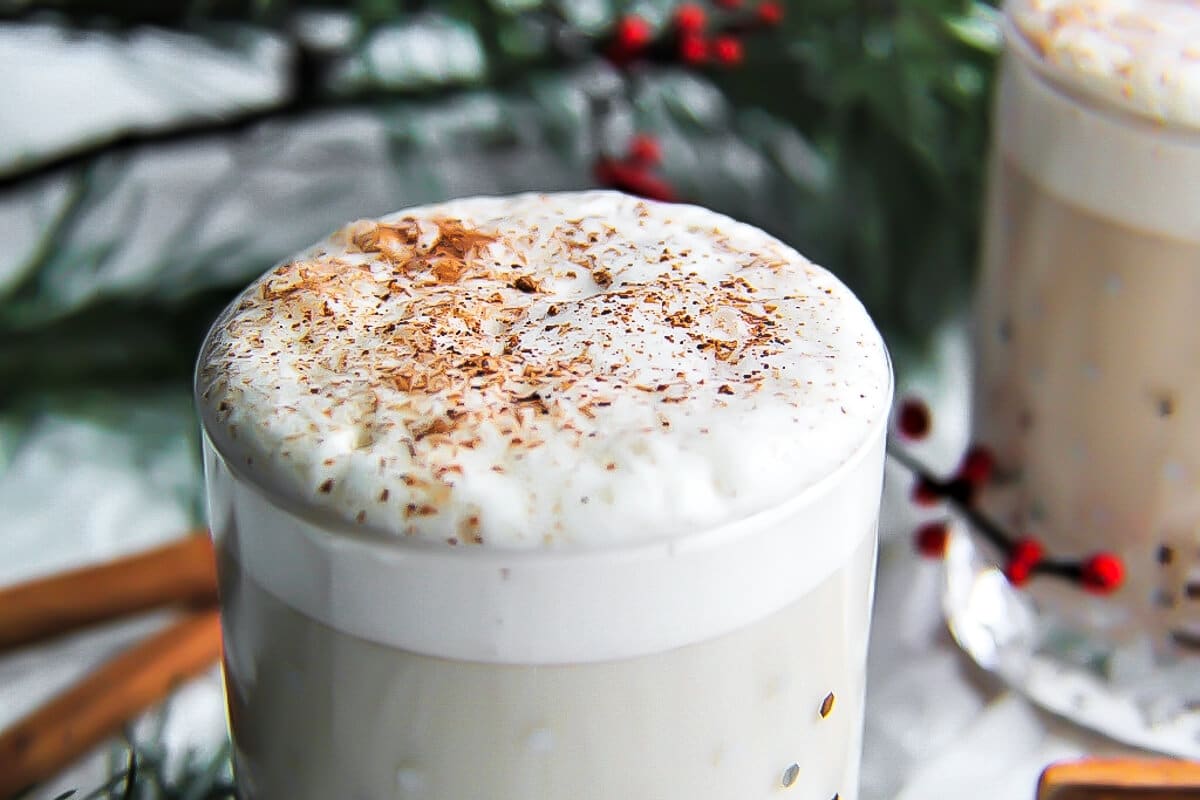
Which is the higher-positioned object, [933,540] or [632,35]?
[632,35]

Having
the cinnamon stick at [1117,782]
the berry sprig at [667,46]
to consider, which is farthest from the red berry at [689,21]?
the cinnamon stick at [1117,782]

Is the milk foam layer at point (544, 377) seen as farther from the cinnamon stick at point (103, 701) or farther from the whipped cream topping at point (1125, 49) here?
Answer: the cinnamon stick at point (103, 701)

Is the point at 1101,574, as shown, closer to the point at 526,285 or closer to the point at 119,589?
the point at 526,285

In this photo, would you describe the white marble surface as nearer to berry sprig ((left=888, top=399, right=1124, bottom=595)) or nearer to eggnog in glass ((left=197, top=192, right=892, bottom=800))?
berry sprig ((left=888, top=399, right=1124, bottom=595))

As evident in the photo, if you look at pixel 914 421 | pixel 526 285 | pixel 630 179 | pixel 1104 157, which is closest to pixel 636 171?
pixel 630 179

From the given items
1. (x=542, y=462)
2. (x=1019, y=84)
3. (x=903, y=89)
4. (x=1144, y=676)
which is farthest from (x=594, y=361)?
(x=903, y=89)

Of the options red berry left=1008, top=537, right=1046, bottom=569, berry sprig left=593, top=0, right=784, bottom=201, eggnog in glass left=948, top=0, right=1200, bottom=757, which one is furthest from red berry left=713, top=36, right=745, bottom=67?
red berry left=1008, top=537, right=1046, bottom=569
